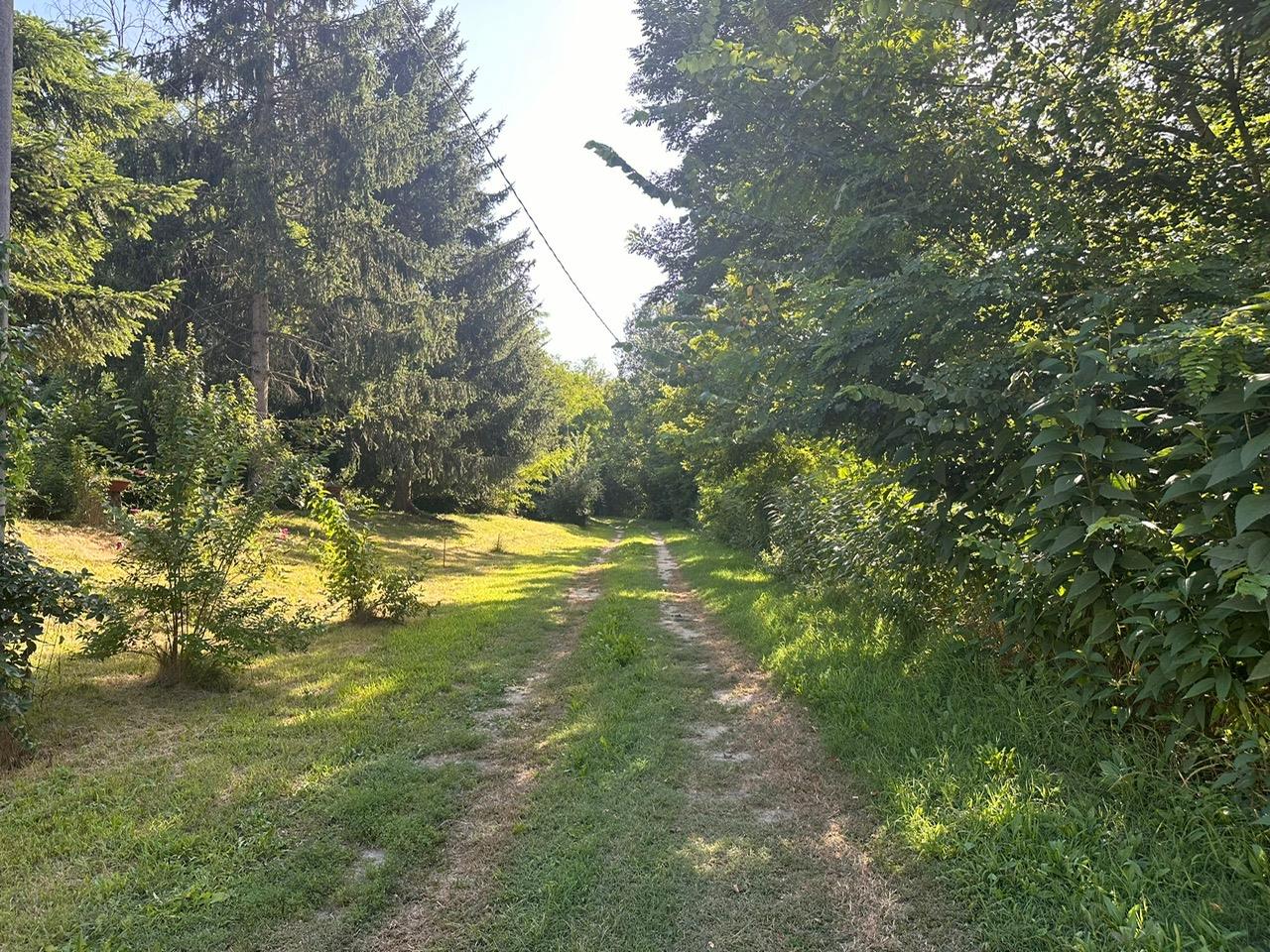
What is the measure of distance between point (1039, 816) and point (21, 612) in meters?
5.42

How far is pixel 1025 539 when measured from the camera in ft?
12.0

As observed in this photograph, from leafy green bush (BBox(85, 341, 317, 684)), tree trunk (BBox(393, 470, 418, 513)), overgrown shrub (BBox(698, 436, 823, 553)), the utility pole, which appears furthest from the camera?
tree trunk (BBox(393, 470, 418, 513))

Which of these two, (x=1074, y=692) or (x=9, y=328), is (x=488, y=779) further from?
(x=9, y=328)

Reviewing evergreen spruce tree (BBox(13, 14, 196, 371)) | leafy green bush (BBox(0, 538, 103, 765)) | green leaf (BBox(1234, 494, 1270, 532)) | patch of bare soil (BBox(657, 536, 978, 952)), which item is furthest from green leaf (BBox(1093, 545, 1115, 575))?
evergreen spruce tree (BBox(13, 14, 196, 371))

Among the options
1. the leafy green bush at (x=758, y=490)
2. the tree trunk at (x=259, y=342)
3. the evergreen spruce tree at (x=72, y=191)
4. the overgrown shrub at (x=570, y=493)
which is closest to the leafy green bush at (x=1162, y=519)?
the leafy green bush at (x=758, y=490)

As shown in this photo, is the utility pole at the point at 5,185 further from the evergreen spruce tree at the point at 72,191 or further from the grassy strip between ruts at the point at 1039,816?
the grassy strip between ruts at the point at 1039,816

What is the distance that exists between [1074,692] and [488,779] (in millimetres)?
3362

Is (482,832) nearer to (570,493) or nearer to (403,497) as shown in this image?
(403,497)

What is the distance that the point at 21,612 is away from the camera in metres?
3.62

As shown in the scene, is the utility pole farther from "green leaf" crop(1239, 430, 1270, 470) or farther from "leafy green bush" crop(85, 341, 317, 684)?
"green leaf" crop(1239, 430, 1270, 470)

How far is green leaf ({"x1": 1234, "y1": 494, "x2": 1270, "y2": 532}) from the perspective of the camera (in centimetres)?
213

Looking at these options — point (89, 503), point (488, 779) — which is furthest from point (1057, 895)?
point (89, 503)

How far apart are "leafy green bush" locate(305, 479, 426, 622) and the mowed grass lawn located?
1.10 metres

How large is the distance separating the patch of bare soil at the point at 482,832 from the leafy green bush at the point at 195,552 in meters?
2.27
